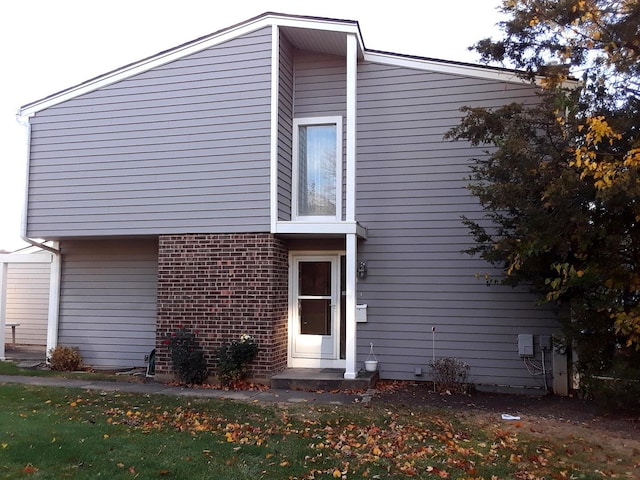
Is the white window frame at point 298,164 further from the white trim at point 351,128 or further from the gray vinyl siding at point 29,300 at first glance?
the gray vinyl siding at point 29,300

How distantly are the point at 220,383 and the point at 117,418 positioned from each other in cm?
248

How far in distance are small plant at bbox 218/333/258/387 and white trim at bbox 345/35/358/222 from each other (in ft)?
8.71

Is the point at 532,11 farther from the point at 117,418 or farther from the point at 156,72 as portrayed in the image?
the point at 117,418

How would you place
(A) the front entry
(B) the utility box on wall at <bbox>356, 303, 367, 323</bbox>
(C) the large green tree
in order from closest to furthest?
(C) the large green tree, (B) the utility box on wall at <bbox>356, 303, 367, 323</bbox>, (A) the front entry

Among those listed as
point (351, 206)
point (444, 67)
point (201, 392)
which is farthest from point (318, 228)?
point (444, 67)

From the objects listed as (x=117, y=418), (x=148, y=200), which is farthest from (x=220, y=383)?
(x=148, y=200)

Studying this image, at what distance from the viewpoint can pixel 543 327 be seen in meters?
9.24

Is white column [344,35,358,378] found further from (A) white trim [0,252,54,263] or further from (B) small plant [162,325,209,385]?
(A) white trim [0,252,54,263]

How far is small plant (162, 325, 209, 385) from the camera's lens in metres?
9.20

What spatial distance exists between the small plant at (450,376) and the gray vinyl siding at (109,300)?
5539 millimetres

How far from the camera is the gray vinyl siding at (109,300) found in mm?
11180

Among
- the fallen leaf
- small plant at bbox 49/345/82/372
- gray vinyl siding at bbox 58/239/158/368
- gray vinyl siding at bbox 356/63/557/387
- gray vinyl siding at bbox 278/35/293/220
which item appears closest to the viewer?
the fallen leaf

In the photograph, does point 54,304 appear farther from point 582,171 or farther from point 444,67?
point 582,171

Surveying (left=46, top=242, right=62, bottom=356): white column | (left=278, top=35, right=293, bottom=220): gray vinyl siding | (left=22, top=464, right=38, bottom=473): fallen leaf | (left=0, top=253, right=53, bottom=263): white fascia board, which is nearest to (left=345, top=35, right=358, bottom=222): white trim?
(left=278, top=35, right=293, bottom=220): gray vinyl siding
